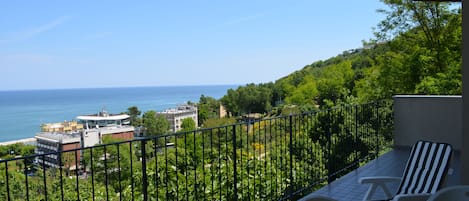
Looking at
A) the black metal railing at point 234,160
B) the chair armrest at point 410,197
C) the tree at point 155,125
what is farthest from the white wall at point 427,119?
the tree at point 155,125

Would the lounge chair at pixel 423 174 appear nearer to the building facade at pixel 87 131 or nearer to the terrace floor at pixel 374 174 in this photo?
the terrace floor at pixel 374 174

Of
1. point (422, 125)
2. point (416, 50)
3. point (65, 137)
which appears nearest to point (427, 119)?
point (422, 125)

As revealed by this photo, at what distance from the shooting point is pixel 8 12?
180 feet

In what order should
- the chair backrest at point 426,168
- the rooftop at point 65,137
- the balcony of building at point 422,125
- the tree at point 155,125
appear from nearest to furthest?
the chair backrest at point 426,168 → the balcony of building at point 422,125 → the rooftop at point 65,137 → the tree at point 155,125

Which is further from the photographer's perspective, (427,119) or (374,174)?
(427,119)

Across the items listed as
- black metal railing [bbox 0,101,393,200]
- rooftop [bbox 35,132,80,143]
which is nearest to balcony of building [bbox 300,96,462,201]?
black metal railing [bbox 0,101,393,200]

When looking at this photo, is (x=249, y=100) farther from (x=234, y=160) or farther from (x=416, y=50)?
(x=234, y=160)

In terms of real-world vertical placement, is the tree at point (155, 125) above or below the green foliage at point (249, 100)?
below

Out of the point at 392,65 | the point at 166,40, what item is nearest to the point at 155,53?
the point at 166,40

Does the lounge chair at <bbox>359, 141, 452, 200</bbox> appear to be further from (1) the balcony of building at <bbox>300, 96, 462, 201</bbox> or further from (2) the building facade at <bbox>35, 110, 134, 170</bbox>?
(2) the building facade at <bbox>35, 110, 134, 170</bbox>

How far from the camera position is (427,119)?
668cm

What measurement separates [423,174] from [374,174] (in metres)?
1.71

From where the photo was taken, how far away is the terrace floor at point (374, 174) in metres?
4.25

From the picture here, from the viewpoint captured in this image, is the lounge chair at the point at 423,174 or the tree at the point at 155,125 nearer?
the lounge chair at the point at 423,174
